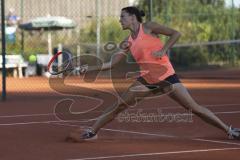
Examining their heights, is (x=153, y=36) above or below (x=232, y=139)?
above

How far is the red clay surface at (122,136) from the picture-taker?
8.35 m

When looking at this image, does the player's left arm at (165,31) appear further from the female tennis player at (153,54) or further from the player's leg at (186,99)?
the player's leg at (186,99)

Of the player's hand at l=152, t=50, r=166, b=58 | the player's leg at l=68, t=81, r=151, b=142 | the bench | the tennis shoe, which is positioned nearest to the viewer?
the player's hand at l=152, t=50, r=166, b=58

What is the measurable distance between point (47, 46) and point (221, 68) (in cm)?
724

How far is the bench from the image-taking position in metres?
26.1

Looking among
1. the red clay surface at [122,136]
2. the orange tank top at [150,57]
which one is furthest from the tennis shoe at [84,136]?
the orange tank top at [150,57]

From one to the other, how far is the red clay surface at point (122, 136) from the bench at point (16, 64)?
974 centimetres

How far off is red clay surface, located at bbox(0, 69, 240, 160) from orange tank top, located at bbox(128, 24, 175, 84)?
32.8 inches

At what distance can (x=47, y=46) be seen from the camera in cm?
2938

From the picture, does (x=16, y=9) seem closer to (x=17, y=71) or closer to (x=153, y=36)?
(x=17, y=71)

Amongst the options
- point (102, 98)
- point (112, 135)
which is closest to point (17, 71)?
point (102, 98)

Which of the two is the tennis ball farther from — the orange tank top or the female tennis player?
the orange tank top

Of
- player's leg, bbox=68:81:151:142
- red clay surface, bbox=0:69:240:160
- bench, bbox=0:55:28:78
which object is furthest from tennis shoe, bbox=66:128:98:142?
bench, bbox=0:55:28:78

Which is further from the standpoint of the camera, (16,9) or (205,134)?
(16,9)
